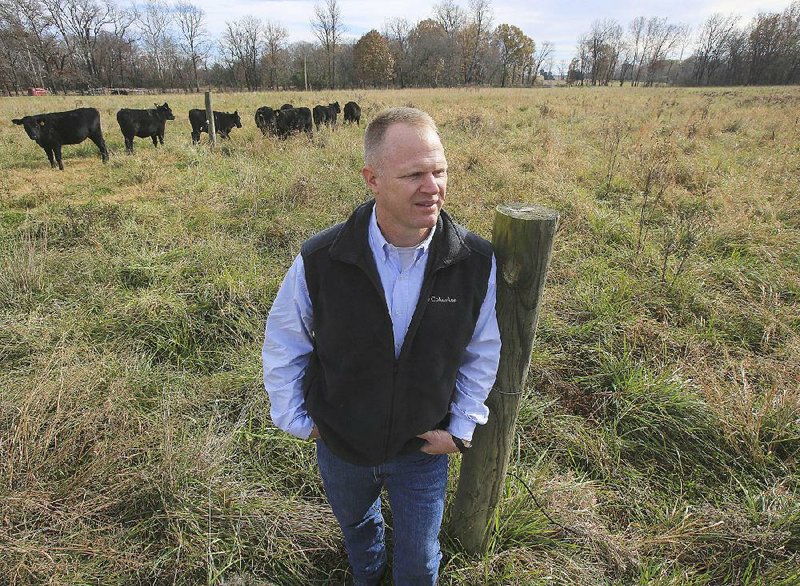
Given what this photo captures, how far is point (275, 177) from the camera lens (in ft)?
23.7

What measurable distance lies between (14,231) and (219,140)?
7.62m

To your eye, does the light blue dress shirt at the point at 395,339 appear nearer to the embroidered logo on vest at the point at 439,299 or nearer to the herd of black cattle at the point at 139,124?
the embroidered logo on vest at the point at 439,299

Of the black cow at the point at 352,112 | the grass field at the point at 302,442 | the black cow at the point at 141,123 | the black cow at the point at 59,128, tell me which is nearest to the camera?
the grass field at the point at 302,442

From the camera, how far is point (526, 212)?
1317 mm

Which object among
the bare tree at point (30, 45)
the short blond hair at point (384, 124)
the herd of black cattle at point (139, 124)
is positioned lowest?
the short blond hair at point (384, 124)

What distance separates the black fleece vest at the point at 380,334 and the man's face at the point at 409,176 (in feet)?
0.42

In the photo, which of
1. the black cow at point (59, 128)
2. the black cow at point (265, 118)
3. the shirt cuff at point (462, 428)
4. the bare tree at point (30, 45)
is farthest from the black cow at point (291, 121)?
the bare tree at point (30, 45)

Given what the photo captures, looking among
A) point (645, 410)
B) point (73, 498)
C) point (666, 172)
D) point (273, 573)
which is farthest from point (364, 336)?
point (666, 172)

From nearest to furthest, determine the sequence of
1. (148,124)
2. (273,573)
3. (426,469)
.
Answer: (426,469)
(273,573)
(148,124)

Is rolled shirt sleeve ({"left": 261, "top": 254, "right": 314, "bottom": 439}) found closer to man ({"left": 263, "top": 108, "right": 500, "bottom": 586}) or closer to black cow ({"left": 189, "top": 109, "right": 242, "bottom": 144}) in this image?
man ({"left": 263, "top": 108, "right": 500, "bottom": 586})

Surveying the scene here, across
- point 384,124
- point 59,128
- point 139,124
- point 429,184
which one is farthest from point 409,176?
point 139,124

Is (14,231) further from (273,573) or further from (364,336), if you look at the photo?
(364,336)

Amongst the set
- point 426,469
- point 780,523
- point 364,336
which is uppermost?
point 364,336

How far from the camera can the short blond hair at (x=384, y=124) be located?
121 cm
